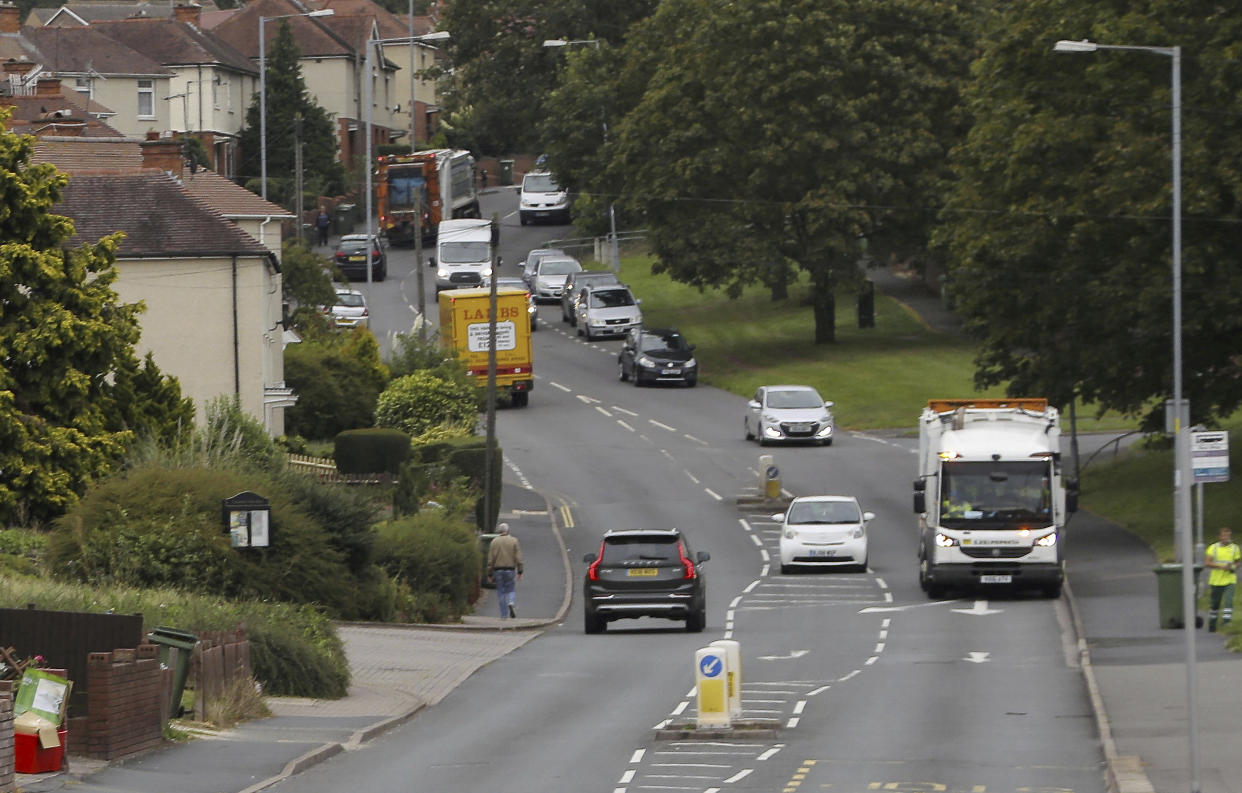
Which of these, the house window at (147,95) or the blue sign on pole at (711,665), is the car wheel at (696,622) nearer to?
the blue sign on pole at (711,665)

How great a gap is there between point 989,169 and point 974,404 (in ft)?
30.2

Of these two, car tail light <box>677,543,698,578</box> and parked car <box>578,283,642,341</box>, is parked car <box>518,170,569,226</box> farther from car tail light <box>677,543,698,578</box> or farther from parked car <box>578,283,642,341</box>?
car tail light <box>677,543,698,578</box>

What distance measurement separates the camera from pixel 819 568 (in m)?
39.0

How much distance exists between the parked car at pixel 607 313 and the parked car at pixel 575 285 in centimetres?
86

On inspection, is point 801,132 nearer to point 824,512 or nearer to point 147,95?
point 824,512

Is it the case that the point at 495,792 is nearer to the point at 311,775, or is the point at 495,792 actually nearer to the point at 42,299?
the point at 311,775

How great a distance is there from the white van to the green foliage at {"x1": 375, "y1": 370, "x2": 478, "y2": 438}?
2174 cm

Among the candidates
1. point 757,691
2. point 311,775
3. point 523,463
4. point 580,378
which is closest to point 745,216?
point 580,378


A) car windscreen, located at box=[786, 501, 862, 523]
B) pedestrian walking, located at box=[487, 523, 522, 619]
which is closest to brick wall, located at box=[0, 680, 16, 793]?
pedestrian walking, located at box=[487, 523, 522, 619]

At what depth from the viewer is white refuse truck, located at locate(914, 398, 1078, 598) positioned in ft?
109

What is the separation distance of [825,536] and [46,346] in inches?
578

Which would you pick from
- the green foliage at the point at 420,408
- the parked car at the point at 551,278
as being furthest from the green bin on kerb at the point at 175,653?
the parked car at the point at 551,278

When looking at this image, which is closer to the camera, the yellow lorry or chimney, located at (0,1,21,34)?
the yellow lorry

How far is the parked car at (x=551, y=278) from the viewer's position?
256 ft
